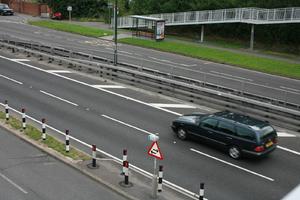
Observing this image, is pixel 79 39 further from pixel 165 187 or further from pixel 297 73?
pixel 165 187

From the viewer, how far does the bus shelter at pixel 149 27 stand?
50.5m

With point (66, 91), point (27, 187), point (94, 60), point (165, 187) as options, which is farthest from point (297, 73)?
point (27, 187)

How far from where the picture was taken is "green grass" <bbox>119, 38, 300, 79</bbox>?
37.8 metres

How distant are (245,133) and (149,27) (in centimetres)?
3720

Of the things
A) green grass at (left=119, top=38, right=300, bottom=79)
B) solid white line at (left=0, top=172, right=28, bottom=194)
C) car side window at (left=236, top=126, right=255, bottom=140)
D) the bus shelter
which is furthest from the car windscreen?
the bus shelter

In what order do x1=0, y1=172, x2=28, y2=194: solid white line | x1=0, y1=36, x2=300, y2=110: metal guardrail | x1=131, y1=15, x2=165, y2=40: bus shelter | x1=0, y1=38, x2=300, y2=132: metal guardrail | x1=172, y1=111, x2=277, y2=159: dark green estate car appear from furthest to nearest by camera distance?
x1=131, y1=15, x2=165, y2=40: bus shelter < x1=0, y1=36, x2=300, y2=110: metal guardrail < x1=0, y1=38, x2=300, y2=132: metal guardrail < x1=172, y1=111, x2=277, y2=159: dark green estate car < x1=0, y1=172, x2=28, y2=194: solid white line

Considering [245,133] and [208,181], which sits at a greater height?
[245,133]

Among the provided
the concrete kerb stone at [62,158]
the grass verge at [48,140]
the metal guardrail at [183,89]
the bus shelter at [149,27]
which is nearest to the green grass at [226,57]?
the bus shelter at [149,27]

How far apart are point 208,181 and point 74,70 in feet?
60.6

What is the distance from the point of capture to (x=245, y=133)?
16266 millimetres

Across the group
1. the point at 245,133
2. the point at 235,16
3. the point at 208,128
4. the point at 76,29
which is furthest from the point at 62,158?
the point at 76,29

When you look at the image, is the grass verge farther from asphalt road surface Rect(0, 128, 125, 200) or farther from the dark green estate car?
the dark green estate car

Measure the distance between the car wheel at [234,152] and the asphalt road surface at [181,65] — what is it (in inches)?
288

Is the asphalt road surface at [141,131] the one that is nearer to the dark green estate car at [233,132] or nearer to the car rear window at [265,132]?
the dark green estate car at [233,132]
